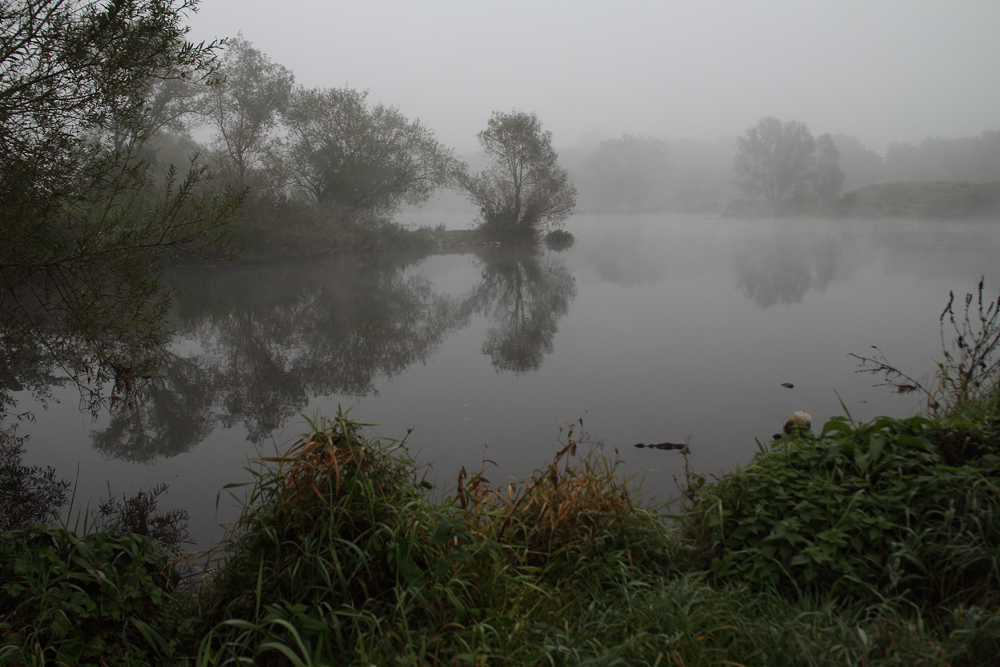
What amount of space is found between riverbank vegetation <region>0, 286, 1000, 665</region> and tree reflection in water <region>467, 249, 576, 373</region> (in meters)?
4.39

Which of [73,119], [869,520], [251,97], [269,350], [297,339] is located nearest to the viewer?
[869,520]

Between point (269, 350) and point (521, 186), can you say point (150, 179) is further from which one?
point (521, 186)

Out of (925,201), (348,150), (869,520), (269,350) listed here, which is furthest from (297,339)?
→ (925,201)

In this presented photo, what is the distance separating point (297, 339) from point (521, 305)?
475 centimetres

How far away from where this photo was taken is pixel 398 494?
9.11ft

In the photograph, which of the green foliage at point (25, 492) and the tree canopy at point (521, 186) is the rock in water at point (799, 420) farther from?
the tree canopy at point (521, 186)

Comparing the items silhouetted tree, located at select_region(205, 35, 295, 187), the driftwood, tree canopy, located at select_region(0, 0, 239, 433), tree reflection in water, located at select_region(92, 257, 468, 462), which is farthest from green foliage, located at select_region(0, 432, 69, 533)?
silhouetted tree, located at select_region(205, 35, 295, 187)

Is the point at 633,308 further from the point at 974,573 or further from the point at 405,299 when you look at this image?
the point at 974,573

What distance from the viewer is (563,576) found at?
2.77 m

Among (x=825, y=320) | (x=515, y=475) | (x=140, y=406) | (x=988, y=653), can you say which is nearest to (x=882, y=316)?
(x=825, y=320)

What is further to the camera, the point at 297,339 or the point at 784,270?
the point at 784,270

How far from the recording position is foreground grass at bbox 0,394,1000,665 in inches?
84.0

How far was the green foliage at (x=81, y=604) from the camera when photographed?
7.07 ft

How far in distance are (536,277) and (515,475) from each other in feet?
41.5
